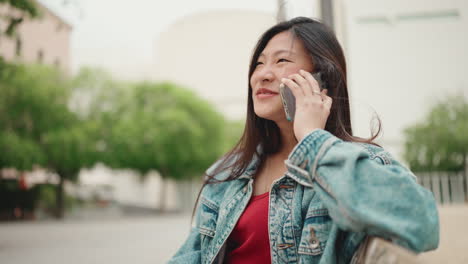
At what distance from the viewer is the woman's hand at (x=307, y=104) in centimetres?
136

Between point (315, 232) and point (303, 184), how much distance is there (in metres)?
0.17

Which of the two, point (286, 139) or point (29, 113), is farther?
point (29, 113)

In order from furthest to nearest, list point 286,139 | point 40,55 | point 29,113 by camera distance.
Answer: point 40,55, point 29,113, point 286,139

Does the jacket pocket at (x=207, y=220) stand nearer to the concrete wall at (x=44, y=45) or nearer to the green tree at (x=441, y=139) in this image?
the green tree at (x=441, y=139)

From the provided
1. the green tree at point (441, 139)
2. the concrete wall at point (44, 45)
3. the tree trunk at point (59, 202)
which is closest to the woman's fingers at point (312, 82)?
the green tree at point (441, 139)

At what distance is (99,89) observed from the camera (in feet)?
65.7

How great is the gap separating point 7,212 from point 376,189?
1980 centimetres

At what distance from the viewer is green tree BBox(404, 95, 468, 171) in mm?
9109

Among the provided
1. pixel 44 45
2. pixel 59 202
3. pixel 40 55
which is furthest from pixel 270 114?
pixel 40 55

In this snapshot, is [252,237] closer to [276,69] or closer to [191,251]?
[191,251]

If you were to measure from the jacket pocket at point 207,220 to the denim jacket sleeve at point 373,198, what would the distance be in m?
0.66

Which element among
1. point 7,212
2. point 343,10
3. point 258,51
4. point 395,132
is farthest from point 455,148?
point 7,212

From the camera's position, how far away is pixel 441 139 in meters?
11.1

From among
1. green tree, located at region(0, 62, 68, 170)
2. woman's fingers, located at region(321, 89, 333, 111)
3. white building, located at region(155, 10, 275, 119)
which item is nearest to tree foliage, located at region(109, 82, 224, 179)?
green tree, located at region(0, 62, 68, 170)
